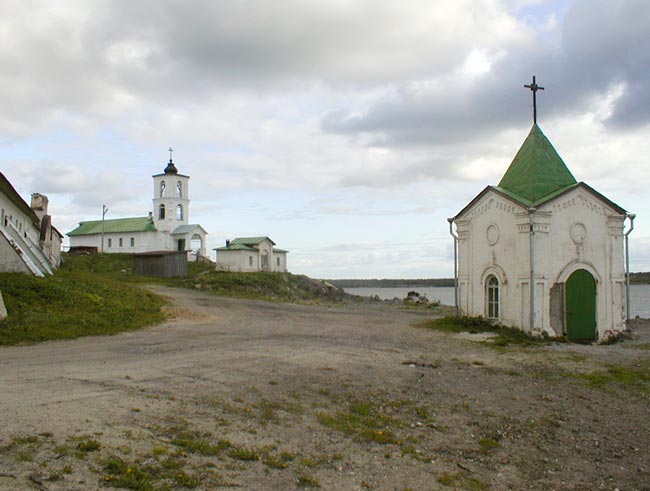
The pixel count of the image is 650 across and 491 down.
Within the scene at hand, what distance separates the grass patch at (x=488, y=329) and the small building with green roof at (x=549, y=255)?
27cm

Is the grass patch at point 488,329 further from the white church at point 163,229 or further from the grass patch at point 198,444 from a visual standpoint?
the white church at point 163,229

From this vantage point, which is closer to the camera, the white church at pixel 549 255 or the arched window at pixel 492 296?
the white church at pixel 549 255

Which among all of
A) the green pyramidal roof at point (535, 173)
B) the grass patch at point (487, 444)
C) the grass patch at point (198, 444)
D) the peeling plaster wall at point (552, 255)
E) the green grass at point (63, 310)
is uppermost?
the green pyramidal roof at point (535, 173)

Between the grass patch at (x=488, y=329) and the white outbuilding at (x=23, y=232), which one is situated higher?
the white outbuilding at (x=23, y=232)

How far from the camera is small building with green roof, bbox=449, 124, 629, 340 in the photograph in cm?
1803

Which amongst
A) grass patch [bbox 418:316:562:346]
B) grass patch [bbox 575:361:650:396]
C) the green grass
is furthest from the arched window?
the green grass

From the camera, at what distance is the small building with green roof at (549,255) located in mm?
18031

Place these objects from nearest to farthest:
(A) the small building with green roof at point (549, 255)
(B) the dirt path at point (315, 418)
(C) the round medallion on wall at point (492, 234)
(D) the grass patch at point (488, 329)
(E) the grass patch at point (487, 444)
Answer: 1. (B) the dirt path at point (315, 418)
2. (E) the grass patch at point (487, 444)
3. (D) the grass patch at point (488, 329)
4. (A) the small building with green roof at point (549, 255)
5. (C) the round medallion on wall at point (492, 234)

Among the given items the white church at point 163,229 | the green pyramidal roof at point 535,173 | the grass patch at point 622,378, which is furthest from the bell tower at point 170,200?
the grass patch at point 622,378

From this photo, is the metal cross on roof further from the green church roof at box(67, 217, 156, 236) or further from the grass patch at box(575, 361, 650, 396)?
the green church roof at box(67, 217, 156, 236)

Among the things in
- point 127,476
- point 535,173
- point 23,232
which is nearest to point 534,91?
point 535,173

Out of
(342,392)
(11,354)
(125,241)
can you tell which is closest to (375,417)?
(342,392)

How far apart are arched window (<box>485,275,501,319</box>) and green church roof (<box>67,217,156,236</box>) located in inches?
1636

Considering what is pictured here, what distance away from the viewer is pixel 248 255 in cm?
5122
